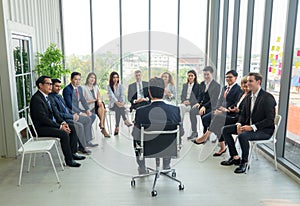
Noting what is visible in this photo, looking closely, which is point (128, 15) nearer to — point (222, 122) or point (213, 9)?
point (213, 9)

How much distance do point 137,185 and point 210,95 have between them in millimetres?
2114

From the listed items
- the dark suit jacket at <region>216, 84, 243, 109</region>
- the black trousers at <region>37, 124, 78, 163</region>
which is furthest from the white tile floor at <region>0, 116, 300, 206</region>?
the dark suit jacket at <region>216, 84, 243, 109</region>

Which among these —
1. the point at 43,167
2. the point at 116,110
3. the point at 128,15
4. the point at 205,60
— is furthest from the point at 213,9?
the point at 43,167

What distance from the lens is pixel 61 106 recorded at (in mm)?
3715

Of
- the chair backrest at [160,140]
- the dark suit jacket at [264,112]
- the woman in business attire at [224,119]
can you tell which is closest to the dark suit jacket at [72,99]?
the chair backrest at [160,140]

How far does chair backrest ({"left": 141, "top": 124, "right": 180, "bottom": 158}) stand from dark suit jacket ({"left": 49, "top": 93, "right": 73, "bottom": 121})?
1.67 metres

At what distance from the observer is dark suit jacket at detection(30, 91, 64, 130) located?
318cm

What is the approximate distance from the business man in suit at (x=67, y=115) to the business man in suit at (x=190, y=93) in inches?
72.4

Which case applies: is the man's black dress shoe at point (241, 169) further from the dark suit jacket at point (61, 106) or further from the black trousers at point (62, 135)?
the dark suit jacket at point (61, 106)

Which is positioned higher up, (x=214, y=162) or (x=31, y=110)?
(x=31, y=110)

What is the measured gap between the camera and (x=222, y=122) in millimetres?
3783

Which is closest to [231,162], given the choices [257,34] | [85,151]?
[257,34]

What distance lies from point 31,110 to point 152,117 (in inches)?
66.1

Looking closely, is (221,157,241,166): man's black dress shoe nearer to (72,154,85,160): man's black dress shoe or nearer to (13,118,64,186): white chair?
(72,154,85,160): man's black dress shoe
